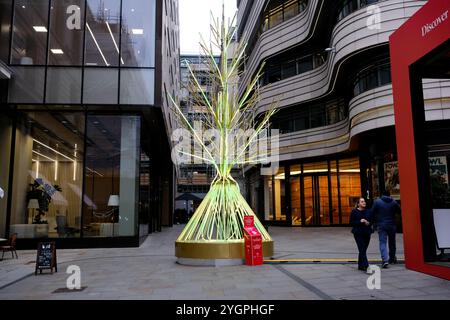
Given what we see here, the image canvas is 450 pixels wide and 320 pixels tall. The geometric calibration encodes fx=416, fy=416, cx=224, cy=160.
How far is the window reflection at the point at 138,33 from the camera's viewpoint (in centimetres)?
1705

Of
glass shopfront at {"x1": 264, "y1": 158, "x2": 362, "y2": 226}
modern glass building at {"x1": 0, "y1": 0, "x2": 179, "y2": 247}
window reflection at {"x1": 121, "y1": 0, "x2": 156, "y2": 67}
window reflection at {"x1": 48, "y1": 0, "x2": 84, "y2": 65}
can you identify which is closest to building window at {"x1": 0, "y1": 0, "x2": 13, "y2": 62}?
modern glass building at {"x1": 0, "y1": 0, "x2": 179, "y2": 247}

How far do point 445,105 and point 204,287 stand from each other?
1437 cm

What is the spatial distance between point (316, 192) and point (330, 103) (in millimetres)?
5933

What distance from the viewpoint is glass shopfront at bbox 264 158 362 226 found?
26.4 m

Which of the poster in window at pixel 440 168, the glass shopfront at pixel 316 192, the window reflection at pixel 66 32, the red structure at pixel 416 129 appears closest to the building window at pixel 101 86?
the window reflection at pixel 66 32

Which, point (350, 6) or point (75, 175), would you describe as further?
point (350, 6)

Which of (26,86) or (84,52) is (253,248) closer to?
(84,52)

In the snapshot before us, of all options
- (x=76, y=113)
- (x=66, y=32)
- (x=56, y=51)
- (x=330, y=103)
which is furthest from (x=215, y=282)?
(x=330, y=103)

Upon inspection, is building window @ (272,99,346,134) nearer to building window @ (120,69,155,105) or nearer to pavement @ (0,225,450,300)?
building window @ (120,69,155,105)

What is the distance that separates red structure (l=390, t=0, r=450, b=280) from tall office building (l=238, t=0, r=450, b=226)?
38.5ft

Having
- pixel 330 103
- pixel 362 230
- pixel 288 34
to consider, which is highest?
pixel 288 34

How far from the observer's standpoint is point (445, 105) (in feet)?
57.1

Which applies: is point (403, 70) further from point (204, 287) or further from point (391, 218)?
point (204, 287)

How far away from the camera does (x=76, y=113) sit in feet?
57.2
